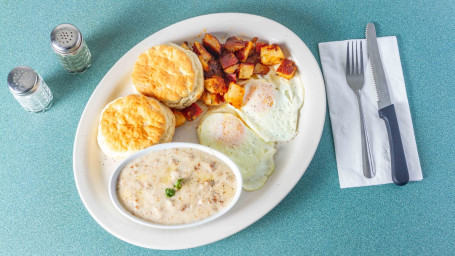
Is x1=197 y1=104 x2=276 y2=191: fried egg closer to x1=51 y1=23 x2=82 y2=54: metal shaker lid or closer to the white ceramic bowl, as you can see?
the white ceramic bowl

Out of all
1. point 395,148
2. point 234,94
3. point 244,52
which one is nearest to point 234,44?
point 244,52

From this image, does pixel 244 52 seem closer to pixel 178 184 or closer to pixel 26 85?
pixel 178 184

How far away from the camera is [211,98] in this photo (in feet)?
9.19

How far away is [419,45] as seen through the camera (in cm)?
315

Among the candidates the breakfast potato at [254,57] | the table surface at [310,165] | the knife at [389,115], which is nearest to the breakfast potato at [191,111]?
the breakfast potato at [254,57]

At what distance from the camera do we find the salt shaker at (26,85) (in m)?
2.70

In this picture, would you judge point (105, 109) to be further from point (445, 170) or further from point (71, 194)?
point (445, 170)

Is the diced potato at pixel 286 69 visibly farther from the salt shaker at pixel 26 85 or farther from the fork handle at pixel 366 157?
the salt shaker at pixel 26 85

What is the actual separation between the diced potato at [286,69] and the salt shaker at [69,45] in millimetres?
1239

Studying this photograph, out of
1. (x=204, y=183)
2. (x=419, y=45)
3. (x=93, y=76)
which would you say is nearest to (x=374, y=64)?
(x=419, y=45)

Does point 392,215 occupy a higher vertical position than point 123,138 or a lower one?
lower

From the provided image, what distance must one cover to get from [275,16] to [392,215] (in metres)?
1.54

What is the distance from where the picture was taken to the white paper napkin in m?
2.88

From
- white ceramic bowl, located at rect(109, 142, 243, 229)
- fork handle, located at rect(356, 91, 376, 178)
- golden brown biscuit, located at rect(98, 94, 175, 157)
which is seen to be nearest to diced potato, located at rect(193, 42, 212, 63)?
golden brown biscuit, located at rect(98, 94, 175, 157)
